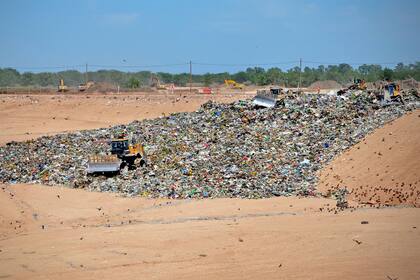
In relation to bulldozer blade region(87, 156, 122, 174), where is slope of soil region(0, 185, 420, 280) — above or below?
below

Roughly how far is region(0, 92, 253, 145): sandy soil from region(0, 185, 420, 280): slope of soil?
1987cm

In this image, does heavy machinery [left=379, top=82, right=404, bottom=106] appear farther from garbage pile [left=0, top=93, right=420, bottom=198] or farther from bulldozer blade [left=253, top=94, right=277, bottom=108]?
bulldozer blade [left=253, top=94, right=277, bottom=108]

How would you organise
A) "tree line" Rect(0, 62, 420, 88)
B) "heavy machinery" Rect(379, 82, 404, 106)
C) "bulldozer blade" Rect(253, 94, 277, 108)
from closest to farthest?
"heavy machinery" Rect(379, 82, 404, 106)
"bulldozer blade" Rect(253, 94, 277, 108)
"tree line" Rect(0, 62, 420, 88)

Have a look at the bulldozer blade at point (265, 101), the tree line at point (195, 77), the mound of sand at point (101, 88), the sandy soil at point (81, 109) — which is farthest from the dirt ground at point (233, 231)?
→ the tree line at point (195, 77)

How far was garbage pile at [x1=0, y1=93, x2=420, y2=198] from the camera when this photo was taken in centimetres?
2050

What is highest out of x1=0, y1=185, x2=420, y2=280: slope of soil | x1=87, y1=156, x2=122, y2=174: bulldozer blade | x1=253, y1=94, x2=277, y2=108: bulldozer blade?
x1=253, y1=94, x2=277, y2=108: bulldozer blade

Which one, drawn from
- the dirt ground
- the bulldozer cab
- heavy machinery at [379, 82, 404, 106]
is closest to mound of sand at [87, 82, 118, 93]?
heavy machinery at [379, 82, 404, 106]

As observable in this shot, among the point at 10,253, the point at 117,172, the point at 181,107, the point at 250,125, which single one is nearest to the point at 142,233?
the point at 10,253

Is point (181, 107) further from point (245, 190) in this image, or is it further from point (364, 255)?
point (364, 255)

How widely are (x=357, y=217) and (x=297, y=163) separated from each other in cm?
664

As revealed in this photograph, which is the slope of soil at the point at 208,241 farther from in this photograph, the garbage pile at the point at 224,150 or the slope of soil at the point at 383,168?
the garbage pile at the point at 224,150

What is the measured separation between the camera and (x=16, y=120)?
134 ft

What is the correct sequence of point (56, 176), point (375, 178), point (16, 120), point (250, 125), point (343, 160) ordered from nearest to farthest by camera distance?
point (375, 178), point (343, 160), point (56, 176), point (250, 125), point (16, 120)

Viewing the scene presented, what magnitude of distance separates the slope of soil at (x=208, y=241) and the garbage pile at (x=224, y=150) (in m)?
1.65
